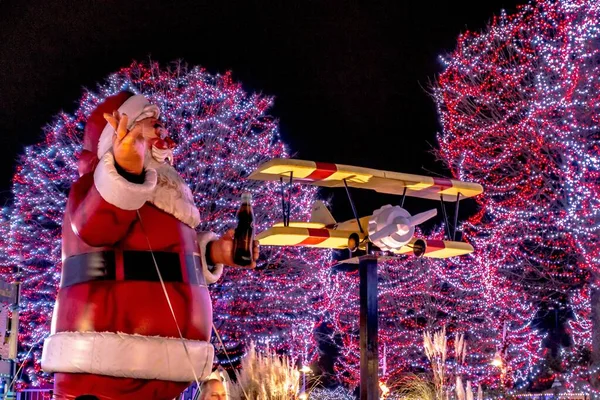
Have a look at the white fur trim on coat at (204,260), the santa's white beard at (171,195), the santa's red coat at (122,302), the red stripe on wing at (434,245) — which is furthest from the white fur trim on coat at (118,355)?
the red stripe on wing at (434,245)

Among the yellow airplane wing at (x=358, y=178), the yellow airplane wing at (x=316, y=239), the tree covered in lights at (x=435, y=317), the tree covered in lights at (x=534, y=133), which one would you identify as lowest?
the tree covered in lights at (x=435, y=317)

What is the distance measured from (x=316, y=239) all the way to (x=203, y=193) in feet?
24.3

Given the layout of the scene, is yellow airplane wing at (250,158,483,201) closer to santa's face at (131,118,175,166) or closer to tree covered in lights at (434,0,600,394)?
santa's face at (131,118,175,166)

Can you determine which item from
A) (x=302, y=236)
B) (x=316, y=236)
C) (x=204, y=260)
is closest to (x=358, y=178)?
(x=316, y=236)

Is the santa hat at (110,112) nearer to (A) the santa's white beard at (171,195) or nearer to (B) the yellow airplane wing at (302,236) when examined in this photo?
(A) the santa's white beard at (171,195)

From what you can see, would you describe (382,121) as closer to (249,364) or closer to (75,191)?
(249,364)

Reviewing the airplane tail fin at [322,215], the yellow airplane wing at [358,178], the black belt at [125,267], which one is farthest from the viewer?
the airplane tail fin at [322,215]

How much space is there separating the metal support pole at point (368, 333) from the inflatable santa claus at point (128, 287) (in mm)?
3711

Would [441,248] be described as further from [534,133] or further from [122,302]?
[534,133]

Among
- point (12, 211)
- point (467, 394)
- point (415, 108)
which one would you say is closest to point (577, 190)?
point (467, 394)

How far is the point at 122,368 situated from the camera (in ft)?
12.4

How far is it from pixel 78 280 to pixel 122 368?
21.0 inches

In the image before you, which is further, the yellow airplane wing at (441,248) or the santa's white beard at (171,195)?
the yellow airplane wing at (441,248)

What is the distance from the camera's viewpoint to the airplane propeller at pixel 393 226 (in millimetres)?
7207
